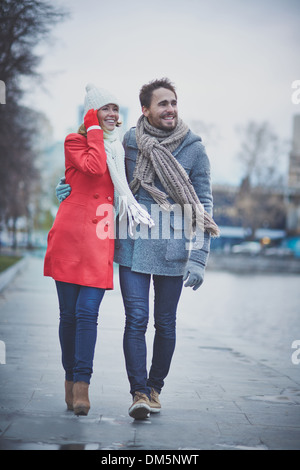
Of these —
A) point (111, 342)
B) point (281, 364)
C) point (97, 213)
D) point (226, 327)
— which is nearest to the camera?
point (97, 213)

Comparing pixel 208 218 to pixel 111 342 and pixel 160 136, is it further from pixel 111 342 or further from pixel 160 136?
pixel 111 342

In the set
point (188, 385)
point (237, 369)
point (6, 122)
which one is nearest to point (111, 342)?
point (237, 369)

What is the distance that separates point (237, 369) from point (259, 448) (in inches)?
112

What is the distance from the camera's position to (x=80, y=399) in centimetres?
383

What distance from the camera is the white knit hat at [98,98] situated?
3996 mm

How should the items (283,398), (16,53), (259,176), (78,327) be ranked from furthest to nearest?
1. (259,176)
2. (16,53)
3. (283,398)
4. (78,327)

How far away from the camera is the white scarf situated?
13.0 ft

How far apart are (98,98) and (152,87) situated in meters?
0.41

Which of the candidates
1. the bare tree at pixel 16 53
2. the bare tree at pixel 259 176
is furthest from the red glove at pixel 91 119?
the bare tree at pixel 259 176

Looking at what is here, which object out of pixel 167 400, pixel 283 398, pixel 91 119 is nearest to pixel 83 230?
pixel 91 119

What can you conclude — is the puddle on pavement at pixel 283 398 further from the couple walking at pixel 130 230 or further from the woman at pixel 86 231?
the woman at pixel 86 231

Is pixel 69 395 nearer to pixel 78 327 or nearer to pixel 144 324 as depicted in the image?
pixel 78 327

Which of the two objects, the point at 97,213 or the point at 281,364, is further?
the point at 281,364
